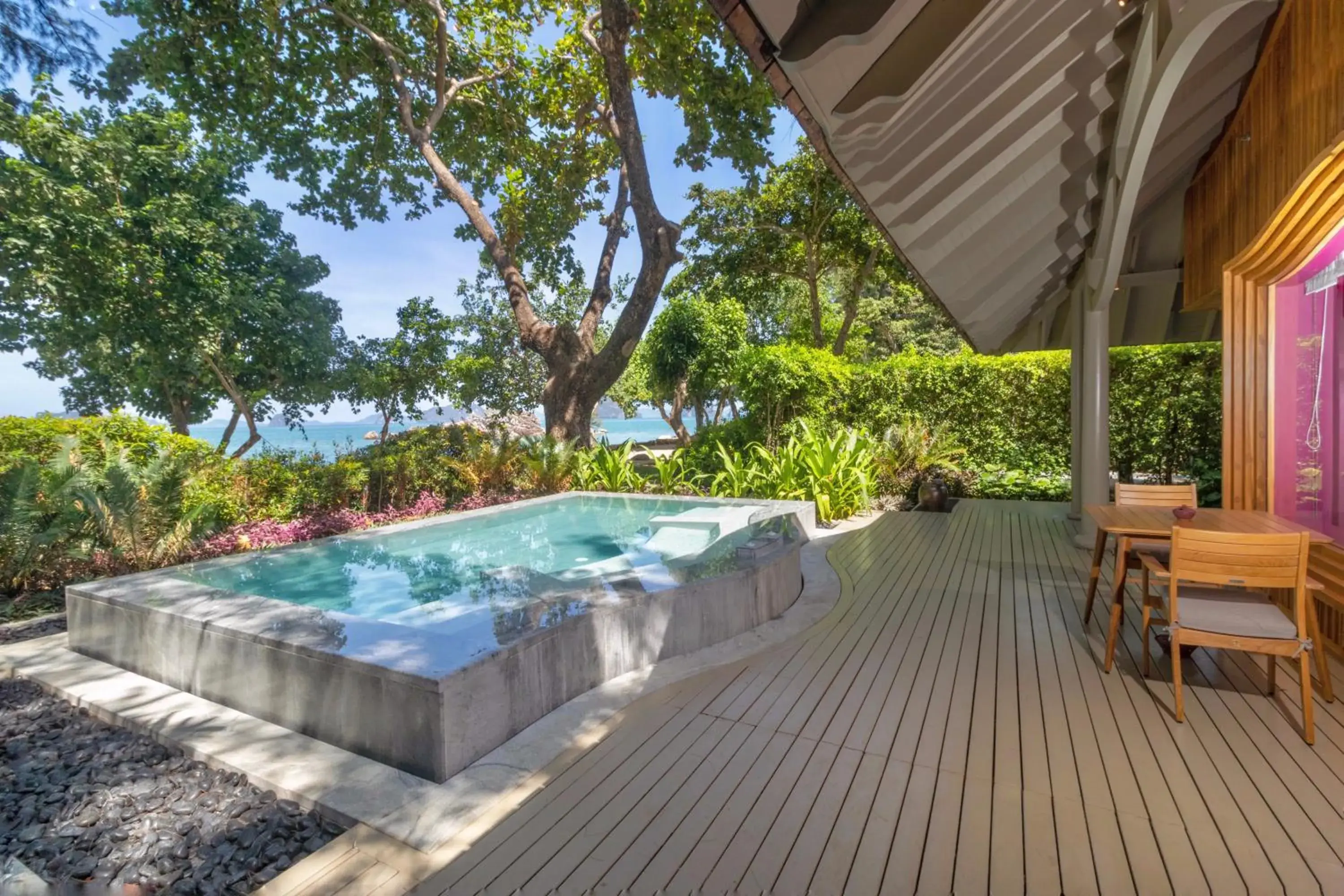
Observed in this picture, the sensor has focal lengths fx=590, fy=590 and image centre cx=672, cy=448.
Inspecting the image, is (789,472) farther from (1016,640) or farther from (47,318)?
(47,318)

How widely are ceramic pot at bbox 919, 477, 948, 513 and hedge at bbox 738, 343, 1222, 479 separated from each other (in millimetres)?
2009

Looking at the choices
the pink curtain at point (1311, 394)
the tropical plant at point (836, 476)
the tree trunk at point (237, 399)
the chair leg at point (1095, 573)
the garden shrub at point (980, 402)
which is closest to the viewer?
the pink curtain at point (1311, 394)

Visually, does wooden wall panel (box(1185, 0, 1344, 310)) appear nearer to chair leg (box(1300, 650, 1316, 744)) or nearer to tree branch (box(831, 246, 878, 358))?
chair leg (box(1300, 650, 1316, 744))

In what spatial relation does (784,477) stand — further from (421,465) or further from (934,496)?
(421,465)

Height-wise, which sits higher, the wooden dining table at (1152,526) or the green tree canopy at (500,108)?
the green tree canopy at (500,108)

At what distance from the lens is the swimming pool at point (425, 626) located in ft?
7.45

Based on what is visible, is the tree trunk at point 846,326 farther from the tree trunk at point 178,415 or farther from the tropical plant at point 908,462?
the tree trunk at point 178,415

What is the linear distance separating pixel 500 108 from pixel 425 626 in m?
9.83

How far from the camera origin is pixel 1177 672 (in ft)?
7.75

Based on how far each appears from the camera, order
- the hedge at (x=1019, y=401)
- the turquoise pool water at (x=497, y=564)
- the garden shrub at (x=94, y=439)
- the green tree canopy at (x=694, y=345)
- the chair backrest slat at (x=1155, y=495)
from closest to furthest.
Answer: the turquoise pool water at (x=497, y=564) < the chair backrest slat at (x=1155, y=495) < the garden shrub at (x=94, y=439) < the hedge at (x=1019, y=401) < the green tree canopy at (x=694, y=345)

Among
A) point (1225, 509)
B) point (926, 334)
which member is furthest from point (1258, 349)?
point (926, 334)

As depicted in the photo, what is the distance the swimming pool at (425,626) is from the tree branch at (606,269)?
18.5 ft

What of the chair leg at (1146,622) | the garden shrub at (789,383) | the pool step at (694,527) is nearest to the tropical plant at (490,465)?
the pool step at (694,527)

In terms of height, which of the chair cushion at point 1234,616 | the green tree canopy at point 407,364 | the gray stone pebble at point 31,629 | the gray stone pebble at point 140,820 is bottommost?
the gray stone pebble at point 140,820
